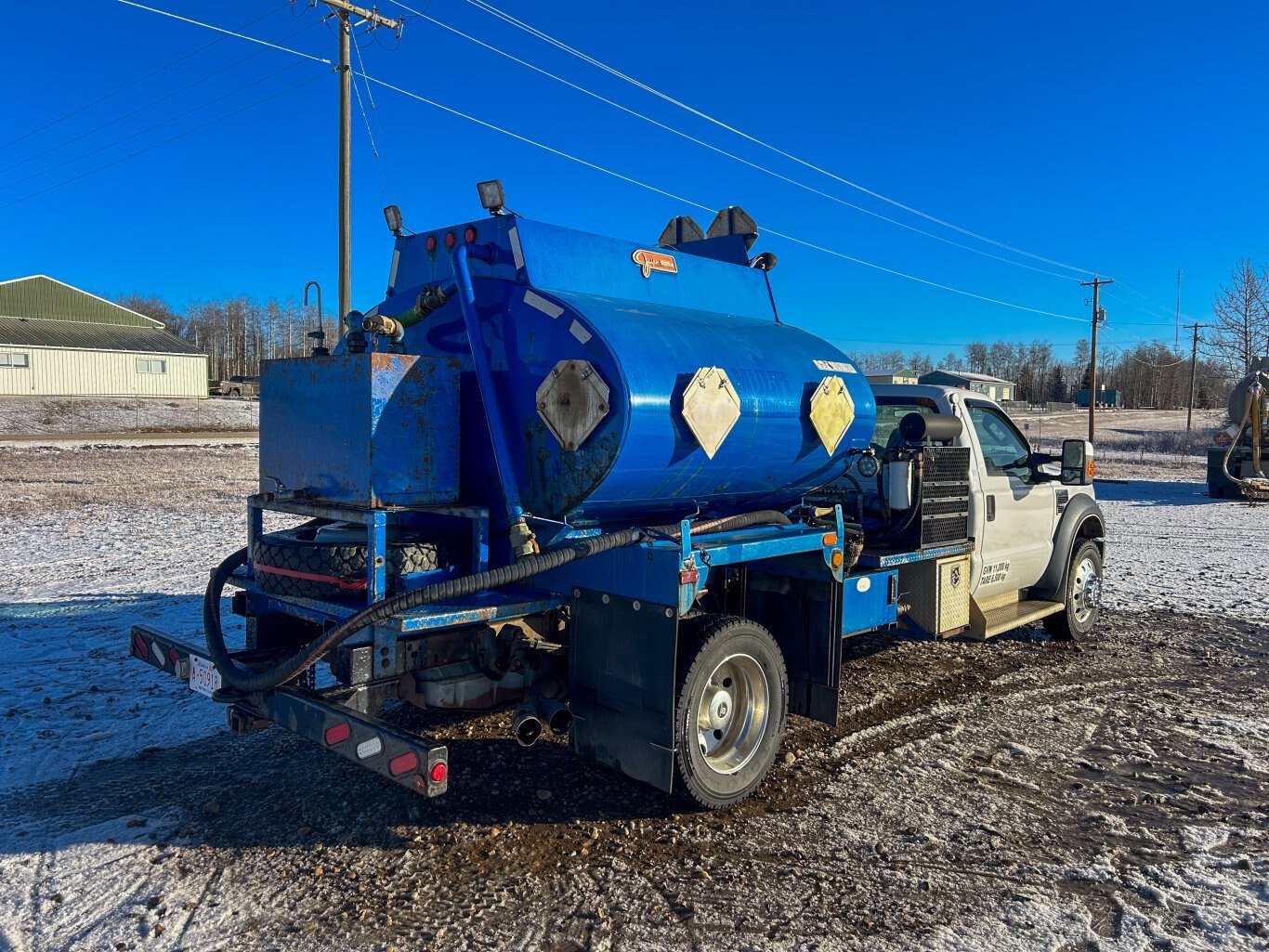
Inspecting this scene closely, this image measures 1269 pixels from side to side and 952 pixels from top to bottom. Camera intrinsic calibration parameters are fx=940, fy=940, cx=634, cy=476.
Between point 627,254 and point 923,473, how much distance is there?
2.40 meters

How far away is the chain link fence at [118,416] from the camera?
37.0m

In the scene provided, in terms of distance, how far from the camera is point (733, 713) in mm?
4773

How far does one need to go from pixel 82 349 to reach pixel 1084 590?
51.6 m

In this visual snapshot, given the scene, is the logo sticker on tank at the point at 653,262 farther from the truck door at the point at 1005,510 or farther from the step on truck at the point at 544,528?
the truck door at the point at 1005,510

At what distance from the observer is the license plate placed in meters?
4.38

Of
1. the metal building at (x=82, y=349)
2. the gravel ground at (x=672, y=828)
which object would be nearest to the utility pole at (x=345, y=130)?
the gravel ground at (x=672, y=828)

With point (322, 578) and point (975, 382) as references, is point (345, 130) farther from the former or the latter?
point (975, 382)

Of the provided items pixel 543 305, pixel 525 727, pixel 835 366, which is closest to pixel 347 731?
pixel 525 727

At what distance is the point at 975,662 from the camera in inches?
294

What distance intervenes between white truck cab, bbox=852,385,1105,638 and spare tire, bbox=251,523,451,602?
10.0 feet

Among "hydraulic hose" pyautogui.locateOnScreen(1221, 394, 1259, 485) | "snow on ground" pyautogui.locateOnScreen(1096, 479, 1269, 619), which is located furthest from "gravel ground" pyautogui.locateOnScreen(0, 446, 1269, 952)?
"hydraulic hose" pyautogui.locateOnScreen(1221, 394, 1259, 485)

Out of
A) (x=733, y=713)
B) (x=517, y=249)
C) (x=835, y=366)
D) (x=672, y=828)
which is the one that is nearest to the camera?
(x=672, y=828)

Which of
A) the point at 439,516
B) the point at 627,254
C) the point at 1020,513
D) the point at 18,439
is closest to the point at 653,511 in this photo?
the point at 439,516

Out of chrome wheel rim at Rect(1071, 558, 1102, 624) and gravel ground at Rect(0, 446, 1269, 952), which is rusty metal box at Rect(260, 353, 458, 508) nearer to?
gravel ground at Rect(0, 446, 1269, 952)
